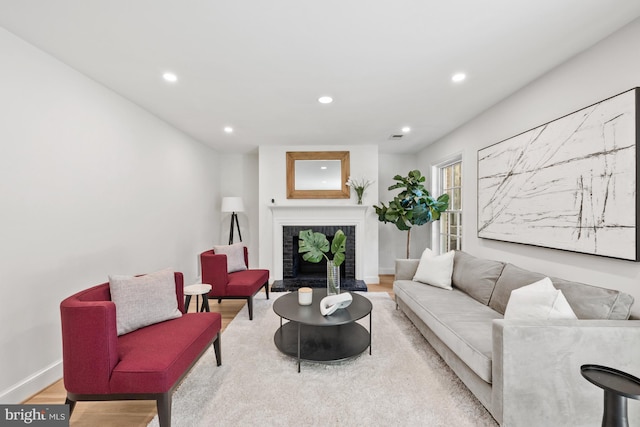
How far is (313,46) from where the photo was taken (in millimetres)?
2064

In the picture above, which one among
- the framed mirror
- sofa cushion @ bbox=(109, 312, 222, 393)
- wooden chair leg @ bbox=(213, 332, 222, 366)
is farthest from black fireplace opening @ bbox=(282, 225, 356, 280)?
sofa cushion @ bbox=(109, 312, 222, 393)

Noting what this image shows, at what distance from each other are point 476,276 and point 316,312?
5.71 feet

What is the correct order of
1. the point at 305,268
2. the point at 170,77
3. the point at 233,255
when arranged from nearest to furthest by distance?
the point at 170,77 < the point at 233,255 < the point at 305,268

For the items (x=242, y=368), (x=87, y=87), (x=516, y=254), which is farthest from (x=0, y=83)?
(x=516, y=254)

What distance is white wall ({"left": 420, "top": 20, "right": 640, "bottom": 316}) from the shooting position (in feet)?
6.07

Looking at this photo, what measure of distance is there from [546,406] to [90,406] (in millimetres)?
2957

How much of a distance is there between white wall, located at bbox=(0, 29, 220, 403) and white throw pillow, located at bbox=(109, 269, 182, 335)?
2.26 feet

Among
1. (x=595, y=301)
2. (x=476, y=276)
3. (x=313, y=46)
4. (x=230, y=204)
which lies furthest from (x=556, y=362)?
(x=230, y=204)

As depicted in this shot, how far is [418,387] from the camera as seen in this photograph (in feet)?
6.96

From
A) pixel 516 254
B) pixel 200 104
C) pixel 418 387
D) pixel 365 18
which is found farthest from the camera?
pixel 200 104

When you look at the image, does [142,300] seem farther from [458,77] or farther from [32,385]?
[458,77]

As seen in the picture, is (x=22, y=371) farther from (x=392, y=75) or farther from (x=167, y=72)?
(x=392, y=75)

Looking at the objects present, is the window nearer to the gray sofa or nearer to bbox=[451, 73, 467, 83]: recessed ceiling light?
bbox=[451, 73, 467, 83]: recessed ceiling light

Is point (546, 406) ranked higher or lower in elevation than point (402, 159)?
lower
